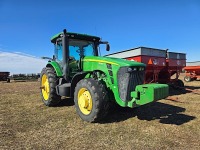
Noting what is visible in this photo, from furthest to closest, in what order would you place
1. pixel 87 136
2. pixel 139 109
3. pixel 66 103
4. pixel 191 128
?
pixel 66 103 → pixel 139 109 → pixel 191 128 → pixel 87 136

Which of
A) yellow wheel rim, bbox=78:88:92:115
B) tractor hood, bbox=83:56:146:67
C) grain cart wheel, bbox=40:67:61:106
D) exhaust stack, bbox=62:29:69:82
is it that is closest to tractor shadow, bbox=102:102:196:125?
yellow wheel rim, bbox=78:88:92:115

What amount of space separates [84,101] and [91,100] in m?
0.22

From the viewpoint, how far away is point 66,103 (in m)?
8.59

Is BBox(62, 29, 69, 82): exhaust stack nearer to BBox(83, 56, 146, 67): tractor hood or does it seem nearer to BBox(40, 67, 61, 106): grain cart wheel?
BBox(40, 67, 61, 106): grain cart wheel

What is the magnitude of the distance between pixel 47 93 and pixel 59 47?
71.9 inches

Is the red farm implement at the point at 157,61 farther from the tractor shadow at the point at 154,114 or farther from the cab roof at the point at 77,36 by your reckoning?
the tractor shadow at the point at 154,114

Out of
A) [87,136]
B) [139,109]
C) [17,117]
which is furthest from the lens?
[139,109]

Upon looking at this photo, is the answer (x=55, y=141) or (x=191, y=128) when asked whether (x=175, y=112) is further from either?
(x=55, y=141)

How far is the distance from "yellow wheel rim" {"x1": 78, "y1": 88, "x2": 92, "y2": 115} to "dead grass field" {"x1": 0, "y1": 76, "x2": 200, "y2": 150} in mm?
332

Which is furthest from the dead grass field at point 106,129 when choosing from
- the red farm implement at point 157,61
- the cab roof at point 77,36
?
the red farm implement at point 157,61

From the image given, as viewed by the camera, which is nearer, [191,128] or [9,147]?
[9,147]

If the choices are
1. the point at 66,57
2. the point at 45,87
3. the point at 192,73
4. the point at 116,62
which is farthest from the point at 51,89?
the point at 192,73

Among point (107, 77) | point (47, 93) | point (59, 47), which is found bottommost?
point (47, 93)

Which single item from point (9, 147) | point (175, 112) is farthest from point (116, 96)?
point (9, 147)
